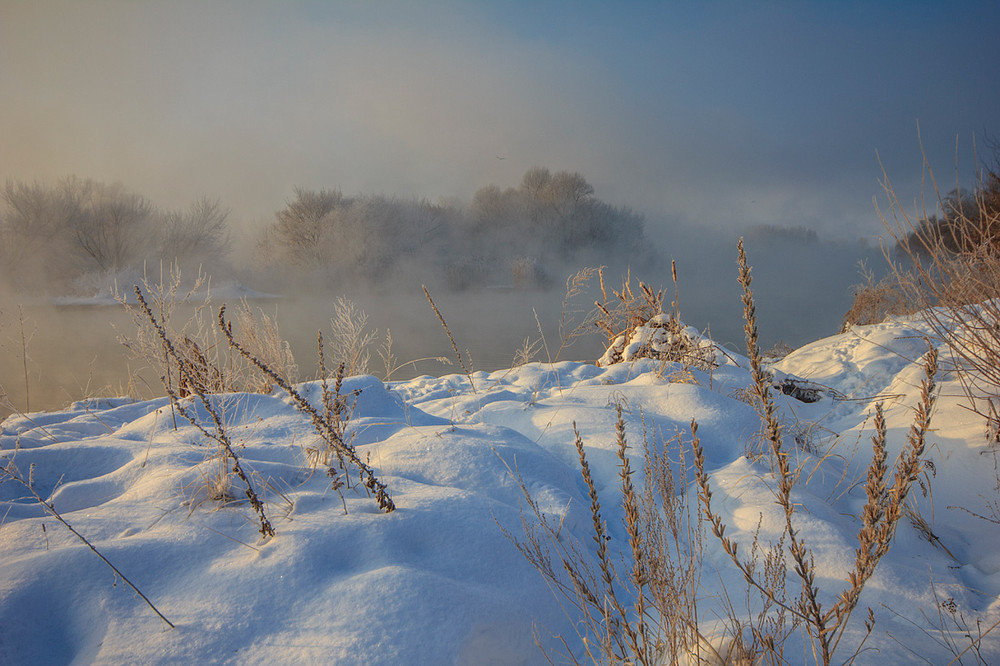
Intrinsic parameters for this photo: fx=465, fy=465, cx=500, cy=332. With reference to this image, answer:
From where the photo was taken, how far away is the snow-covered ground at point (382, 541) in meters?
1.22

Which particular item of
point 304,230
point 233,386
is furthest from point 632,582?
point 304,230

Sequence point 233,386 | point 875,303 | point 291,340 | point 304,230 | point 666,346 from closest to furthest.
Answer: point 233,386, point 666,346, point 875,303, point 291,340, point 304,230

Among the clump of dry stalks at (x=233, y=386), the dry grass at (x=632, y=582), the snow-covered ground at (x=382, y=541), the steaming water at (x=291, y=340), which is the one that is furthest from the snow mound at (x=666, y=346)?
the clump of dry stalks at (x=233, y=386)

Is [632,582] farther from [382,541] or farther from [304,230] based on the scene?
[304,230]

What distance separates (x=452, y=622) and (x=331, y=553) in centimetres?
46

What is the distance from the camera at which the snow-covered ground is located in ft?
3.99

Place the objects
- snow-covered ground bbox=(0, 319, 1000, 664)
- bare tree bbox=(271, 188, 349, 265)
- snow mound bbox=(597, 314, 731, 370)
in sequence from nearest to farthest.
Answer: snow-covered ground bbox=(0, 319, 1000, 664)
snow mound bbox=(597, 314, 731, 370)
bare tree bbox=(271, 188, 349, 265)

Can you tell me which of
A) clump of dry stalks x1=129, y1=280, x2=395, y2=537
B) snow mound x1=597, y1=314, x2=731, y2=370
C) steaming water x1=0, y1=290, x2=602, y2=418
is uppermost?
clump of dry stalks x1=129, y1=280, x2=395, y2=537

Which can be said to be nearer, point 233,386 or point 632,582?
point 632,582

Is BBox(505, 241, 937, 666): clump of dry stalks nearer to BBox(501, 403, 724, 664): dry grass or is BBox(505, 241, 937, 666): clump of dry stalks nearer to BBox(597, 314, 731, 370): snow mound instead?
BBox(501, 403, 724, 664): dry grass

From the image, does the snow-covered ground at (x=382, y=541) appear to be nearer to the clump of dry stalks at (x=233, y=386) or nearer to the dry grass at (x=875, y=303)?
the clump of dry stalks at (x=233, y=386)

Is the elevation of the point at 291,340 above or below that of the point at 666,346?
below

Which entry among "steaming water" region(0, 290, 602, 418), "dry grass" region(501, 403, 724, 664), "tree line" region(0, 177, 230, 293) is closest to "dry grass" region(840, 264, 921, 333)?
"steaming water" region(0, 290, 602, 418)

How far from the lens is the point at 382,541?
1534 millimetres
